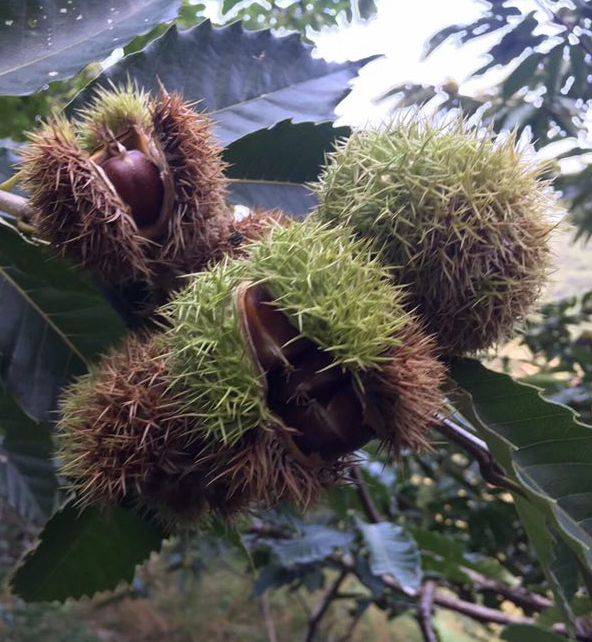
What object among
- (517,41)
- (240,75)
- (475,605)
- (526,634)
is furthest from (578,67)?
(475,605)

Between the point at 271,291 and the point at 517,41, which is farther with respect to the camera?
the point at 517,41

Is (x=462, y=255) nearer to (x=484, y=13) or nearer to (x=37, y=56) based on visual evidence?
(x=37, y=56)

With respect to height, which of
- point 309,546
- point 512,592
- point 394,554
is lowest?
point 512,592

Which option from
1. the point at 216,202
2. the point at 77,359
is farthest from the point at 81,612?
the point at 216,202

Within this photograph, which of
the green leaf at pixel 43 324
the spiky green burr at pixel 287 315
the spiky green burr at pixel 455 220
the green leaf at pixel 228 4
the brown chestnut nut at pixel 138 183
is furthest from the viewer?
the green leaf at pixel 228 4

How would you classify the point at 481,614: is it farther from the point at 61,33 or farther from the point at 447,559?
the point at 61,33

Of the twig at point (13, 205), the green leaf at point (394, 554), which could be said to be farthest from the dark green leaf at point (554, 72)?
the twig at point (13, 205)

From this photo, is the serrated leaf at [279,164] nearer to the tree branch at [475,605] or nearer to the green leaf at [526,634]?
the tree branch at [475,605]
